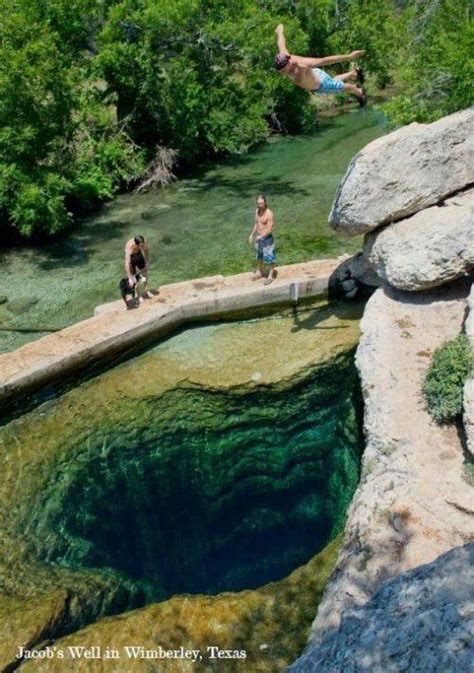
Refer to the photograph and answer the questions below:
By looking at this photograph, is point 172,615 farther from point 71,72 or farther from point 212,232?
point 71,72

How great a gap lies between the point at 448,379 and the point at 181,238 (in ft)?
33.1

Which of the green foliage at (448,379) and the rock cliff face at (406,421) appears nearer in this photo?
the rock cliff face at (406,421)

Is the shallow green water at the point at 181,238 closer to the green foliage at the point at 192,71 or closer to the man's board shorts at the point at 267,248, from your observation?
the green foliage at the point at 192,71

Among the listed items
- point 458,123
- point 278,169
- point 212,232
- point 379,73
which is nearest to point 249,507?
point 458,123

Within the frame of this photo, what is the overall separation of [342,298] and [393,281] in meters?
2.14

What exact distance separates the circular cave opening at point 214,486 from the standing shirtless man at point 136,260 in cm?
279

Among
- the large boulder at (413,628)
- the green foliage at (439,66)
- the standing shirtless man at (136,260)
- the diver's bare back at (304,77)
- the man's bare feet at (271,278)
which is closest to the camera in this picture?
the large boulder at (413,628)

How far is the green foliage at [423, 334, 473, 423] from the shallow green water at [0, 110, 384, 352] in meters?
6.65

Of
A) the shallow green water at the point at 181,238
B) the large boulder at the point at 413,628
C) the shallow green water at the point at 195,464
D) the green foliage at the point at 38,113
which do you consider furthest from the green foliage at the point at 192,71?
the large boulder at the point at 413,628

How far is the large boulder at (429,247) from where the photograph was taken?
30.6 feet

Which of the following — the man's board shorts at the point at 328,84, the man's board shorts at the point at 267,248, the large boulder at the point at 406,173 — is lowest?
the man's board shorts at the point at 267,248

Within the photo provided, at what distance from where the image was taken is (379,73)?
31656 mm

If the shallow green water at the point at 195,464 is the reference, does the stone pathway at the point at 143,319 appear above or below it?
above

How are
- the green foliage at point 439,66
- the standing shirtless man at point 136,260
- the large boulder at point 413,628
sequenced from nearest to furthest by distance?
the large boulder at point 413,628, the standing shirtless man at point 136,260, the green foliage at point 439,66
